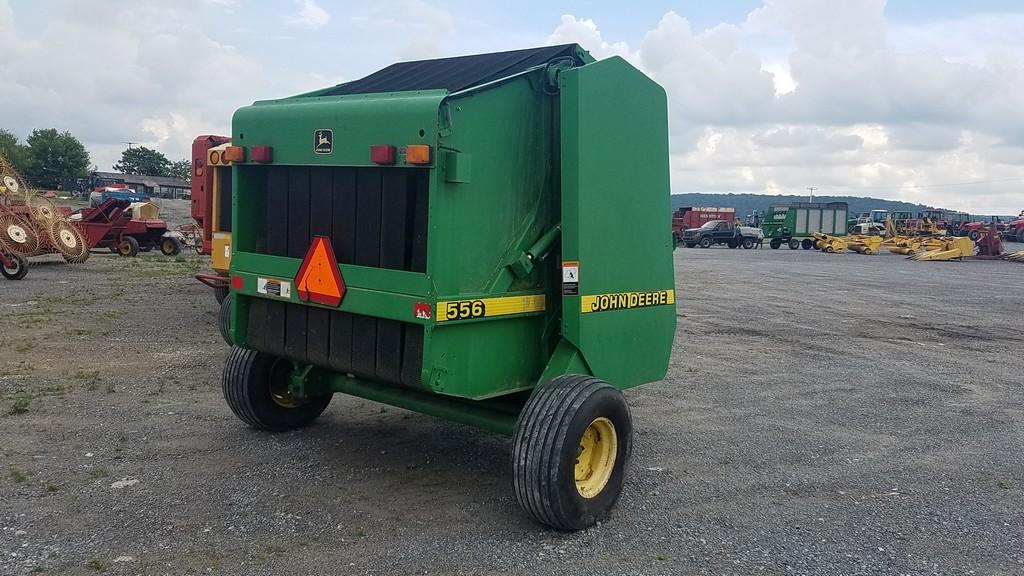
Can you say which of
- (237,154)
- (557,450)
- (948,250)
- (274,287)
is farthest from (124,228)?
(948,250)

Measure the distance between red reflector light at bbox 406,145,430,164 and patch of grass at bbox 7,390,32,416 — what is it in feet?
14.1

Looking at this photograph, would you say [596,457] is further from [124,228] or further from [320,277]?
[124,228]

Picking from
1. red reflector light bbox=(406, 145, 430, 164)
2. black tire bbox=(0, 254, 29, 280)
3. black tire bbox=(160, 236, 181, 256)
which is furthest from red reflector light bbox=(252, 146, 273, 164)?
black tire bbox=(160, 236, 181, 256)

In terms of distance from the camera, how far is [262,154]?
460 centimetres

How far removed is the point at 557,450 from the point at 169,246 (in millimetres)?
23417

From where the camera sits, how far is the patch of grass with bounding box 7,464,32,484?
4.65 meters

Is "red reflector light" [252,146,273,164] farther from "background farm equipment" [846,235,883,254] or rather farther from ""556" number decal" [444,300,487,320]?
"background farm equipment" [846,235,883,254]

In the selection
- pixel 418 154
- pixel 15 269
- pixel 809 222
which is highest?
pixel 809 222

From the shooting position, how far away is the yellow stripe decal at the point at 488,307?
3.98m

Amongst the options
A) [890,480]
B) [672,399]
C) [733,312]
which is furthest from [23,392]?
[733,312]

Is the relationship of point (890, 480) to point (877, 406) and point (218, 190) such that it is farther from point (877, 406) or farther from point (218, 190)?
point (218, 190)

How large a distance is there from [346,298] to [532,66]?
167 cm

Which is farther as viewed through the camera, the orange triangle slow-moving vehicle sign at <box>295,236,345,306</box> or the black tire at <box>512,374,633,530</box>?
the orange triangle slow-moving vehicle sign at <box>295,236,345,306</box>

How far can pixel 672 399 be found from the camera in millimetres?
7340
